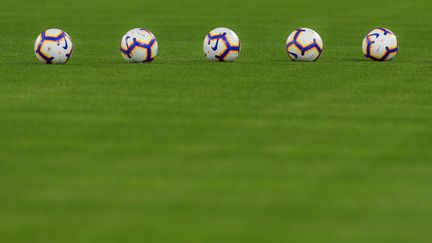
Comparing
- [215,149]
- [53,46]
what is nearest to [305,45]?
[53,46]

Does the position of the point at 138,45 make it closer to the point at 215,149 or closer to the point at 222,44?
the point at 222,44

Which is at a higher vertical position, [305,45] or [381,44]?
[381,44]

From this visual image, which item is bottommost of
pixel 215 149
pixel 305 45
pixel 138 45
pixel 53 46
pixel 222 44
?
pixel 215 149

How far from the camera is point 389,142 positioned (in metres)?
14.7

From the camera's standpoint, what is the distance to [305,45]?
26.3 meters

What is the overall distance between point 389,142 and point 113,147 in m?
3.44

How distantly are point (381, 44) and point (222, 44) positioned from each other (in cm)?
363

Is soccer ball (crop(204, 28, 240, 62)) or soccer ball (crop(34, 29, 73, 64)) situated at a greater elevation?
soccer ball (crop(204, 28, 240, 62))

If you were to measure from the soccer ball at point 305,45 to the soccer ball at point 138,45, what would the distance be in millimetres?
3138

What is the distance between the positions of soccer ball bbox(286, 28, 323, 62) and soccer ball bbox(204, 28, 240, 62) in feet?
4.19

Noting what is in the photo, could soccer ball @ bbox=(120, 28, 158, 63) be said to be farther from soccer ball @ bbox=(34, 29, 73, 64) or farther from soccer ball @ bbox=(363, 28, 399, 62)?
soccer ball @ bbox=(363, 28, 399, 62)

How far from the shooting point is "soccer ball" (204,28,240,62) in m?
25.9

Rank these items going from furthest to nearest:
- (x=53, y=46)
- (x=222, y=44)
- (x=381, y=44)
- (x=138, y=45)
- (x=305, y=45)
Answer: (x=381, y=44), (x=305, y=45), (x=222, y=44), (x=138, y=45), (x=53, y=46)

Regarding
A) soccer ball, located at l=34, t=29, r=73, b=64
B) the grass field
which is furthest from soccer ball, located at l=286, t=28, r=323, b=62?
soccer ball, located at l=34, t=29, r=73, b=64
